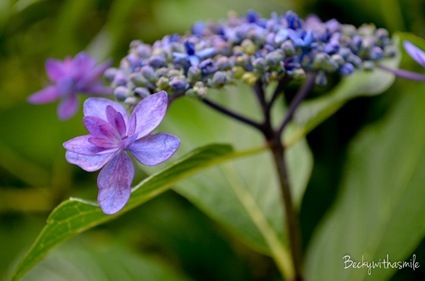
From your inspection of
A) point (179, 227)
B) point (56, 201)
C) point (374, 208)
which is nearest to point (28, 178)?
point (56, 201)

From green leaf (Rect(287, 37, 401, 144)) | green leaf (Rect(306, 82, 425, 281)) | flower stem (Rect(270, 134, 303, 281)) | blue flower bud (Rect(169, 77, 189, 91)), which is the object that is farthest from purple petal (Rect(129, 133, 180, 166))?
green leaf (Rect(306, 82, 425, 281))

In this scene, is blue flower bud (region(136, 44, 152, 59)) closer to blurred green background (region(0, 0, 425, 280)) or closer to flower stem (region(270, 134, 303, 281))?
flower stem (region(270, 134, 303, 281))

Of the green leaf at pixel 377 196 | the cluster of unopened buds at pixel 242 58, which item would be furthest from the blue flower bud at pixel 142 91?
the green leaf at pixel 377 196

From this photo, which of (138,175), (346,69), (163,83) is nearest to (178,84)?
(163,83)

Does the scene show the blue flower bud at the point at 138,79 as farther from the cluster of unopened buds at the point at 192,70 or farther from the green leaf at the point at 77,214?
the green leaf at the point at 77,214

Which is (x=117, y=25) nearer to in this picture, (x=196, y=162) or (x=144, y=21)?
(x=144, y=21)

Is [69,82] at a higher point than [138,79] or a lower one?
lower

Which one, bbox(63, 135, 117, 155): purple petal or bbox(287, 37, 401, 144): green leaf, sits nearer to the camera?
bbox(63, 135, 117, 155): purple petal

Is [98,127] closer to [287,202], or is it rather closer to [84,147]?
[84,147]
